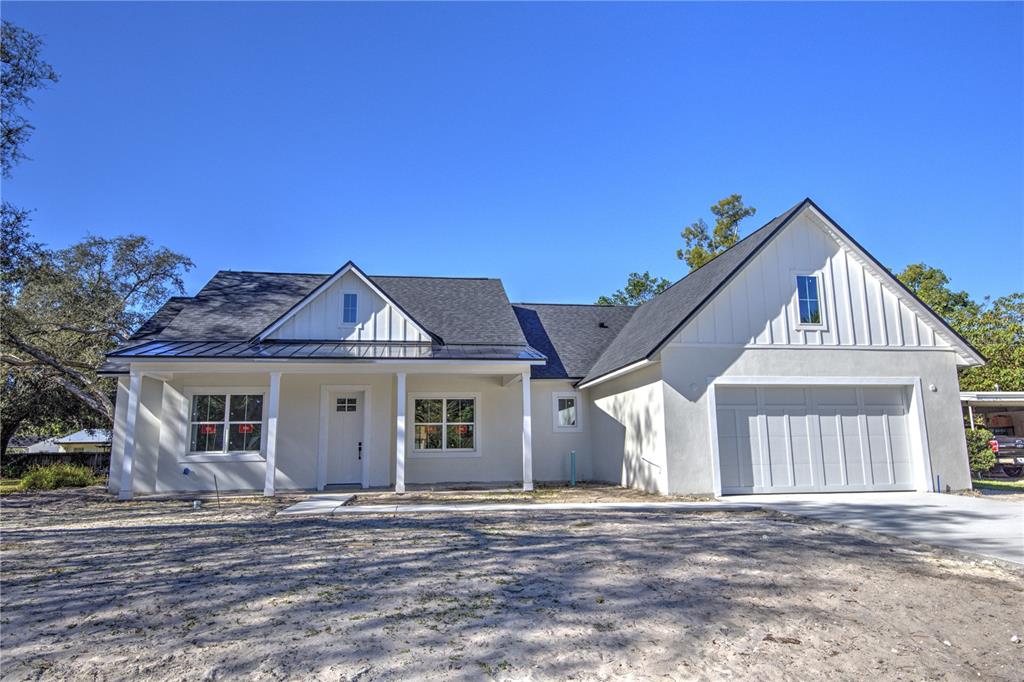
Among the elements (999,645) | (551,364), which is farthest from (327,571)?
(551,364)

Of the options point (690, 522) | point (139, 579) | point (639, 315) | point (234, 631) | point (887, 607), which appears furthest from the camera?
point (639, 315)

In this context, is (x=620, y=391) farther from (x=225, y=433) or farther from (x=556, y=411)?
(x=225, y=433)

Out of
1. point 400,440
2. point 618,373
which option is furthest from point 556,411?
point 400,440

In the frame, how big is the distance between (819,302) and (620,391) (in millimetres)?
5242

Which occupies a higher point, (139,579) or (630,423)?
(630,423)

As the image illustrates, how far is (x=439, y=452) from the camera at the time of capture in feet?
50.0

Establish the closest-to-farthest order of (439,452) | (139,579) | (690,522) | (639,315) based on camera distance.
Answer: (139,579)
(690,522)
(439,452)
(639,315)

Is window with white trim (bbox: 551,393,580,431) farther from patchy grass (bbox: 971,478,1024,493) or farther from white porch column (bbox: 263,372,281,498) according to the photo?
patchy grass (bbox: 971,478,1024,493)

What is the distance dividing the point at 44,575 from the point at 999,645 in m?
8.22

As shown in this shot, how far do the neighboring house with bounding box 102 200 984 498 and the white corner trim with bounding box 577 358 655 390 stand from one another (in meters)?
0.10

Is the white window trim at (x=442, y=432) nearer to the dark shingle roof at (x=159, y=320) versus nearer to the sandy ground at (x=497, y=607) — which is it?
the dark shingle roof at (x=159, y=320)

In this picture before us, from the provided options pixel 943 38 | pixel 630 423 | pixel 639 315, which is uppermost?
pixel 943 38

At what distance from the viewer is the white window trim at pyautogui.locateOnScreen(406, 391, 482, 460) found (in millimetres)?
15172

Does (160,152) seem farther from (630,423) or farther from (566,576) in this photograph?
(566,576)
